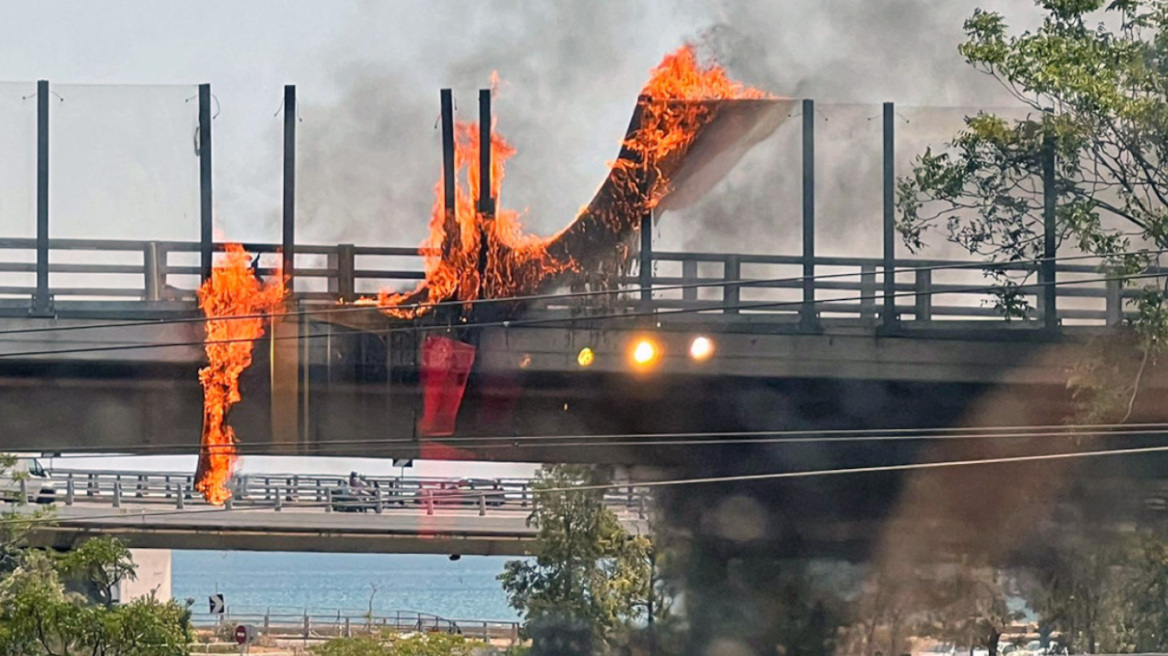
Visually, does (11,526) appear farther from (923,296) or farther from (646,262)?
(923,296)

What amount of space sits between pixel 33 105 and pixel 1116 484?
36.3ft

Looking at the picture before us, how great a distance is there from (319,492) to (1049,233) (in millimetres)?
7536

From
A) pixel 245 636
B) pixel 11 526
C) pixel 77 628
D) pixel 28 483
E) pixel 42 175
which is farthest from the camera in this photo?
pixel 245 636

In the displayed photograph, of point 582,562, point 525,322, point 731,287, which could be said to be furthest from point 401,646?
point 731,287

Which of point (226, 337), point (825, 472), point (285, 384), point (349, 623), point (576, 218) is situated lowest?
point (349, 623)

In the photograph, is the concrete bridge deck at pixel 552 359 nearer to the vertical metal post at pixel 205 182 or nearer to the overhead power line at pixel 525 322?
the overhead power line at pixel 525 322

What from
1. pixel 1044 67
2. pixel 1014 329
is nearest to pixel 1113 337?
pixel 1014 329

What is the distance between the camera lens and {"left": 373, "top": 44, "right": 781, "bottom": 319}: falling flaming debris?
43.5 feet

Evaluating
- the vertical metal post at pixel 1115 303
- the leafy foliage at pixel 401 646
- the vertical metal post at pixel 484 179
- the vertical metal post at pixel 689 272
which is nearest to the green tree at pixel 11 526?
the leafy foliage at pixel 401 646

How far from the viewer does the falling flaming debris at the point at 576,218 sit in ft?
43.5

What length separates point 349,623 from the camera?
14.3 meters

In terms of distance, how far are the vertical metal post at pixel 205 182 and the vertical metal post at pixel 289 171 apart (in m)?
0.71

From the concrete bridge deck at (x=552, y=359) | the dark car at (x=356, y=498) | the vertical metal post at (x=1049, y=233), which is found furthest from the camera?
the dark car at (x=356, y=498)

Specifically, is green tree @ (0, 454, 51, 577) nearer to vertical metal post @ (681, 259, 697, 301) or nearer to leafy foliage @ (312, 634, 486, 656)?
leafy foliage @ (312, 634, 486, 656)
